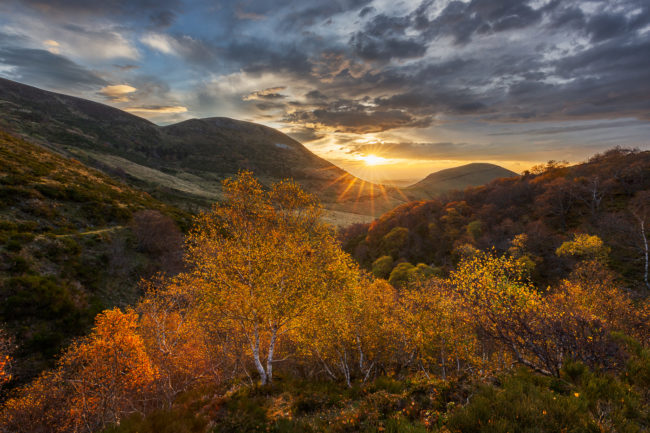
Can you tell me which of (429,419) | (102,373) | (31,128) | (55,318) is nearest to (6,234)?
(55,318)

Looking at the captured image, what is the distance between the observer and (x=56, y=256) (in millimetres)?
43594

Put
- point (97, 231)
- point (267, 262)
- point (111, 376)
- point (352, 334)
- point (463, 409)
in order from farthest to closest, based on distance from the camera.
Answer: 1. point (97, 231)
2. point (111, 376)
3. point (352, 334)
4. point (267, 262)
5. point (463, 409)

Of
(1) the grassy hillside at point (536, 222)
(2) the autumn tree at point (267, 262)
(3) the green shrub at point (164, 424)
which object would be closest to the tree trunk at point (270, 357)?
(2) the autumn tree at point (267, 262)

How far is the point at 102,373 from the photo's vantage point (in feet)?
79.8

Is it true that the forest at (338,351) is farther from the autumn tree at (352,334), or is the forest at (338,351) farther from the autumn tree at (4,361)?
the autumn tree at (4,361)

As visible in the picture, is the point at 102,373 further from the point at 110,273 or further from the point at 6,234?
the point at 6,234

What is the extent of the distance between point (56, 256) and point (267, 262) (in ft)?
157

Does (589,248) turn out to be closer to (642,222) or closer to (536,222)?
(642,222)

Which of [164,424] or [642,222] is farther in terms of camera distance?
[642,222]

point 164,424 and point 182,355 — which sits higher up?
point 164,424

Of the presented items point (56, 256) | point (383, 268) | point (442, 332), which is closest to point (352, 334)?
point (442, 332)

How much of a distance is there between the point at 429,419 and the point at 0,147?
12011cm

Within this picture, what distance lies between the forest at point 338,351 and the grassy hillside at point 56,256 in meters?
3.88

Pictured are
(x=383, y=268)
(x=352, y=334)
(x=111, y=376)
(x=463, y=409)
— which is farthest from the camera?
(x=383, y=268)
